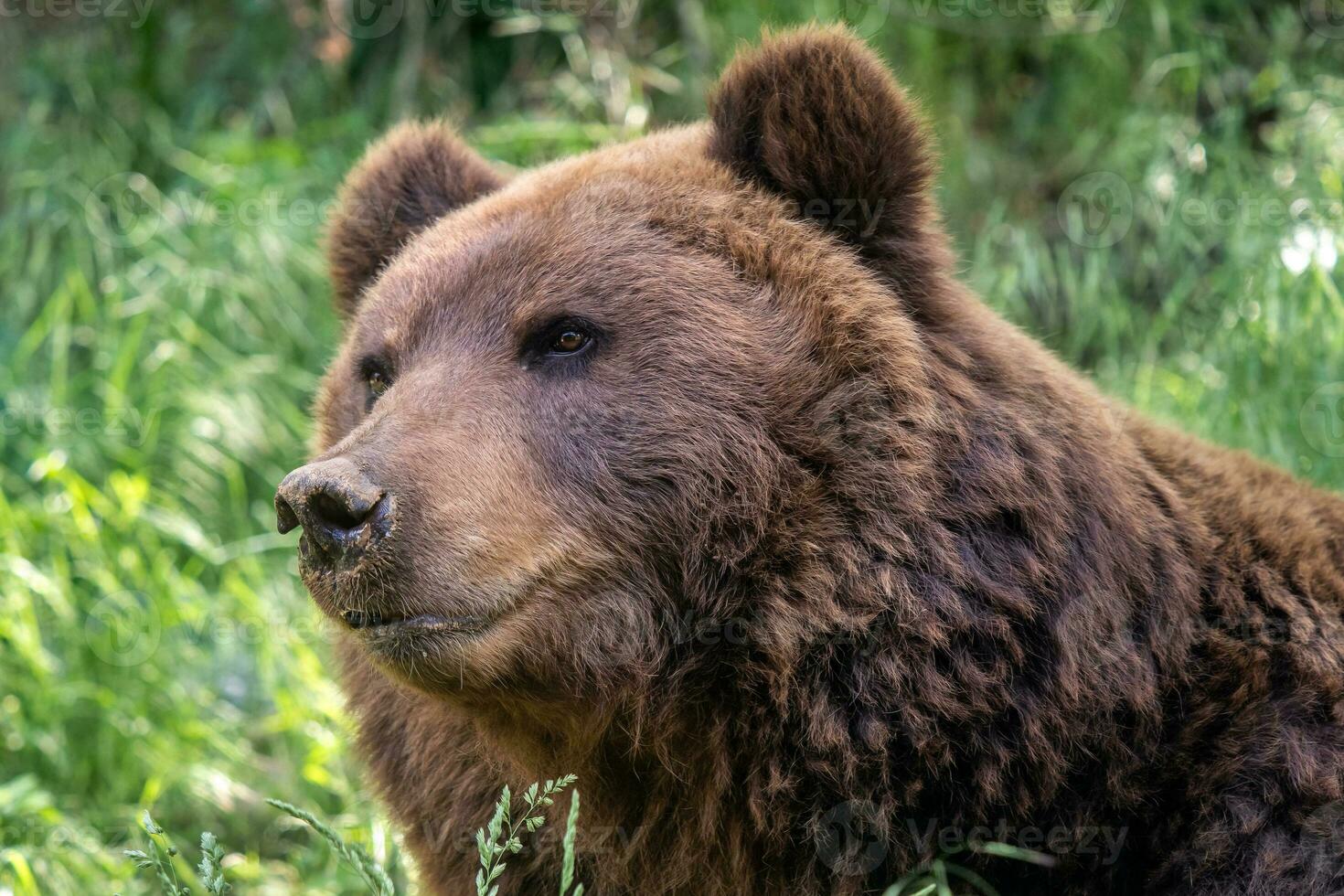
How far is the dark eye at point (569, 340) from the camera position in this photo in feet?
10.1

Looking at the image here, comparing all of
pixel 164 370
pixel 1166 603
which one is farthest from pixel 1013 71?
pixel 1166 603

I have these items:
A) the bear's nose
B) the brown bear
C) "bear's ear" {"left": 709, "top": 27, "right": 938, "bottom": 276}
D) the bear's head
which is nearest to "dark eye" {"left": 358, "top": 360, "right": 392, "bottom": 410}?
the bear's head

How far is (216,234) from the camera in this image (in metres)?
6.86

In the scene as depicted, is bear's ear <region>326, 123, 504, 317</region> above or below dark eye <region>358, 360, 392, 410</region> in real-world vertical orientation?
above

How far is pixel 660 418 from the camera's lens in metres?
2.97

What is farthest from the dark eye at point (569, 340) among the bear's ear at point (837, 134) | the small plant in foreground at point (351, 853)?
the small plant in foreground at point (351, 853)

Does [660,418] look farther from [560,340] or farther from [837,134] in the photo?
[837,134]

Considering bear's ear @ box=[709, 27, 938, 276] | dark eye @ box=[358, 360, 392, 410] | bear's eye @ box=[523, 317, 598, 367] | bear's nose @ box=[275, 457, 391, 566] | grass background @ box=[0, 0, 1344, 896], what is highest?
bear's ear @ box=[709, 27, 938, 276]

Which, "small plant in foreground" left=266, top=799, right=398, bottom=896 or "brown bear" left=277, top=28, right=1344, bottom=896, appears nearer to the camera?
"small plant in foreground" left=266, top=799, right=398, bottom=896

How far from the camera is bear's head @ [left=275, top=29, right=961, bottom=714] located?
110 inches

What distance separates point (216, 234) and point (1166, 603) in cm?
529

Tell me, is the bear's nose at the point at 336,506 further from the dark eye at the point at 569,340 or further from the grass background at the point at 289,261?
the grass background at the point at 289,261

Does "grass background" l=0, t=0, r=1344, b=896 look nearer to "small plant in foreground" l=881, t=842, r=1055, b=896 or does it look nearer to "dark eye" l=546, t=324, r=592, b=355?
"dark eye" l=546, t=324, r=592, b=355

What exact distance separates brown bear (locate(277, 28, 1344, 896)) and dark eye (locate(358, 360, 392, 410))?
0.53ft
